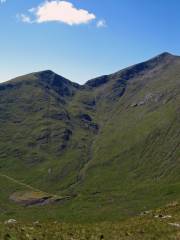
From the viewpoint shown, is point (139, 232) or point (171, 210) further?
point (171, 210)

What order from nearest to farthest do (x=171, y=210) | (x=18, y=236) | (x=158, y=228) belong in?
(x=18, y=236) → (x=158, y=228) → (x=171, y=210)

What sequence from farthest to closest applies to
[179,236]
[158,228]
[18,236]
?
1. [158,228]
2. [179,236]
3. [18,236]

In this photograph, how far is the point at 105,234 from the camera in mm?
30906

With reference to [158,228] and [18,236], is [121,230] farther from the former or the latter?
[18,236]

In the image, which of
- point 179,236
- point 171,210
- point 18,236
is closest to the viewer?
point 18,236

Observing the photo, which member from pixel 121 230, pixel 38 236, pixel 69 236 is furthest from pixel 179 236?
pixel 38 236

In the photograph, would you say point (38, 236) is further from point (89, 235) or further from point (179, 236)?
point (179, 236)

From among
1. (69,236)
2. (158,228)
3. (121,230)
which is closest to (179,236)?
(158,228)

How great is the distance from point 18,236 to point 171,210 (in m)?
20.0

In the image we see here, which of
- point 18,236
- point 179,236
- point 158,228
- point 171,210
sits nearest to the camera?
point 18,236

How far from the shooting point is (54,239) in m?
28.3

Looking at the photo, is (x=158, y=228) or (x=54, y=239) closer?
(x=54, y=239)

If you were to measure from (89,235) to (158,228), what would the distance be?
5.75 m

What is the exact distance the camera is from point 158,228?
3241 centimetres
